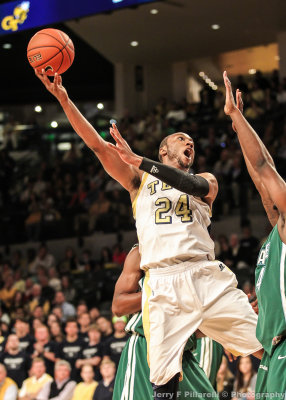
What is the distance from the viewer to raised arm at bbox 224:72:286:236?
373 centimetres

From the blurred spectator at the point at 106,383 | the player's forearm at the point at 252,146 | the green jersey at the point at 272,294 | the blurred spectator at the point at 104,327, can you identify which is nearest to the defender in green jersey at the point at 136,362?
the green jersey at the point at 272,294

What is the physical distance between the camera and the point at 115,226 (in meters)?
14.0

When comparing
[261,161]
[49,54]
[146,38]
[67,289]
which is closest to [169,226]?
[261,161]

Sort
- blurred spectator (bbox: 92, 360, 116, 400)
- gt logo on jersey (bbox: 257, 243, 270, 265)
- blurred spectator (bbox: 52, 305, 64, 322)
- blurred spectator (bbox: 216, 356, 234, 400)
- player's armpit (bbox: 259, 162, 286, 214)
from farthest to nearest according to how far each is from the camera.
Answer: blurred spectator (bbox: 52, 305, 64, 322) < blurred spectator (bbox: 92, 360, 116, 400) < blurred spectator (bbox: 216, 356, 234, 400) < gt logo on jersey (bbox: 257, 243, 270, 265) < player's armpit (bbox: 259, 162, 286, 214)

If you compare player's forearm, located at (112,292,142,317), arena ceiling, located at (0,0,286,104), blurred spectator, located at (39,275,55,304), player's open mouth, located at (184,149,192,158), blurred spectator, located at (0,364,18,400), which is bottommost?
blurred spectator, located at (0,364,18,400)

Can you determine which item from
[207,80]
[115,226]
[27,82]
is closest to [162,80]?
[207,80]

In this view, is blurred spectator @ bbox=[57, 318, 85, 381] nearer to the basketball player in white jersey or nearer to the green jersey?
the basketball player in white jersey

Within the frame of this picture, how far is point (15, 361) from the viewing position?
9891 millimetres

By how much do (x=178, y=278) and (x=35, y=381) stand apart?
545 centimetres

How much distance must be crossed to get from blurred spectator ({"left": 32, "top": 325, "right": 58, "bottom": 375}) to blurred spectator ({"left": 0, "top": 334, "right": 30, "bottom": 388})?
6.3 inches

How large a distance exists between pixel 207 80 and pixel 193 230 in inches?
682

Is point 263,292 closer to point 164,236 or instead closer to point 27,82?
point 164,236

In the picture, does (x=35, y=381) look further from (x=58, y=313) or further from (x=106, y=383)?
(x=58, y=313)

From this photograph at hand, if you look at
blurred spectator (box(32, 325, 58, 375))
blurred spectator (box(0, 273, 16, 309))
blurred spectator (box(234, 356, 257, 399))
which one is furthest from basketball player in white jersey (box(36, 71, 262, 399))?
blurred spectator (box(0, 273, 16, 309))
